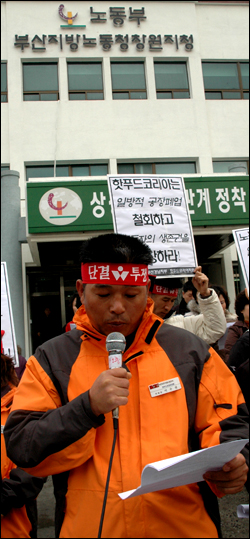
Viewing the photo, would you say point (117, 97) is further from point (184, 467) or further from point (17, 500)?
point (184, 467)

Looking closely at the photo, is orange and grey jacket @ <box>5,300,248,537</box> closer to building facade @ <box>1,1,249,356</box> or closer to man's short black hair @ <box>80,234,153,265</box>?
man's short black hair @ <box>80,234,153,265</box>

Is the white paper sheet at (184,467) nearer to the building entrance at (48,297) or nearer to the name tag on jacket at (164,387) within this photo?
the name tag on jacket at (164,387)

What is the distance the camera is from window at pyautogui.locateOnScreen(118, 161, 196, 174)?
13406 mm

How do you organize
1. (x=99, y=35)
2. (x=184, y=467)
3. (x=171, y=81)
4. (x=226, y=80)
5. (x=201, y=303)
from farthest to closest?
(x=226, y=80), (x=171, y=81), (x=99, y=35), (x=201, y=303), (x=184, y=467)

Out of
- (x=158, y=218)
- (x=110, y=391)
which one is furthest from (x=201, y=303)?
(x=110, y=391)

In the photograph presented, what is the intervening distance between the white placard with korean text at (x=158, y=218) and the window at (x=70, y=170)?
9.57 meters

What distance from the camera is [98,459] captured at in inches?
63.3

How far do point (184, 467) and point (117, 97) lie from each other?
13919 millimetres

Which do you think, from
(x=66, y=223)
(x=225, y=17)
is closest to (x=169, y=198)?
(x=66, y=223)

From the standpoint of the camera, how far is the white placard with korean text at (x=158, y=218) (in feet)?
12.2

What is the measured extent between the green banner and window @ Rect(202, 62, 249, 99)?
5883 mm

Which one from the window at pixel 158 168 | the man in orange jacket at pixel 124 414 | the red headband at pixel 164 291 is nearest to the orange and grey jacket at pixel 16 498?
the man in orange jacket at pixel 124 414

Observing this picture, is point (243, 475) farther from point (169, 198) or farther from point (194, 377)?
point (169, 198)

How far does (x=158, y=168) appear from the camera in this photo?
13.6 meters
